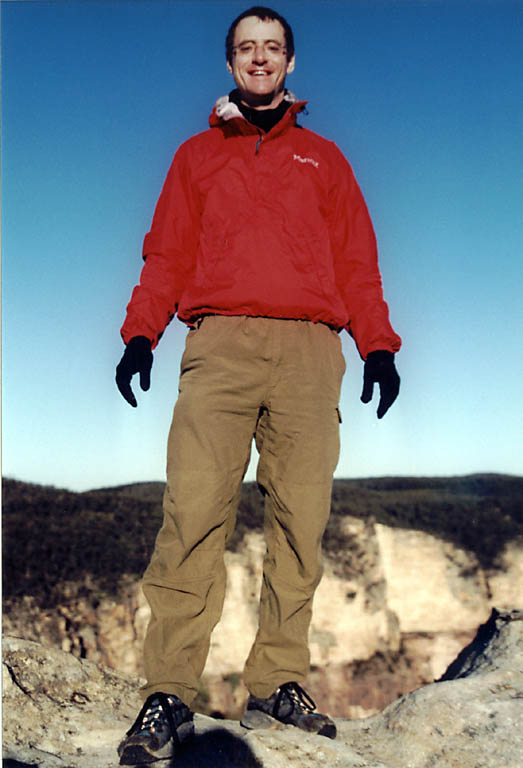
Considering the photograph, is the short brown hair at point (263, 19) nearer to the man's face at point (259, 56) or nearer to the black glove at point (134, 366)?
the man's face at point (259, 56)

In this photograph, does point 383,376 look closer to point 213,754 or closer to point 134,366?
point 134,366

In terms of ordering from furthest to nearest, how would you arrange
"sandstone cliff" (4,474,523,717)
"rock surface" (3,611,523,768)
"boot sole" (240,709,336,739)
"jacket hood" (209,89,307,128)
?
"sandstone cliff" (4,474,523,717) → "jacket hood" (209,89,307,128) → "boot sole" (240,709,336,739) → "rock surface" (3,611,523,768)

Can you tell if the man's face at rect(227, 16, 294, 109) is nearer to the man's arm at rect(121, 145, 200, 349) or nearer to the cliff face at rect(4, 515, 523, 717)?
the man's arm at rect(121, 145, 200, 349)

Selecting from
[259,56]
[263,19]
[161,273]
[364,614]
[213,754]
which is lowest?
[364,614]

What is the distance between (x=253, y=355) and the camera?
2.13m

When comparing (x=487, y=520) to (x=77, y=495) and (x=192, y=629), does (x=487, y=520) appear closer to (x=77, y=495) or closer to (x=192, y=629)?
(x=77, y=495)

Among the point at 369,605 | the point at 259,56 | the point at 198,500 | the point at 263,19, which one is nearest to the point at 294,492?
the point at 198,500

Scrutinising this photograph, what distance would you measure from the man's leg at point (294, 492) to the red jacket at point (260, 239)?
0.58 ft

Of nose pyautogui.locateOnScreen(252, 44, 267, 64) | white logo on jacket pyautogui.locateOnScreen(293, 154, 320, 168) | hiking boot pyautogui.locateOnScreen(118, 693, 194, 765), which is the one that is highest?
nose pyautogui.locateOnScreen(252, 44, 267, 64)

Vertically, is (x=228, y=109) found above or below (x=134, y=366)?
above

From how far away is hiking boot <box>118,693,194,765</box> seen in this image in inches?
72.4

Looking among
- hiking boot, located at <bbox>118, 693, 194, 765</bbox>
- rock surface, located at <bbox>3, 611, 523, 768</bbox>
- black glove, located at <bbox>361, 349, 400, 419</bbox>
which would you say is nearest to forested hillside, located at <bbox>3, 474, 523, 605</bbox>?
rock surface, located at <bbox>3, 611, 523, 768</bbox>

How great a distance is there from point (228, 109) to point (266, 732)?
2.12 metres

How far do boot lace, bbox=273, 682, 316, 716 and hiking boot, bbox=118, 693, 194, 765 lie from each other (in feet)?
1.09
